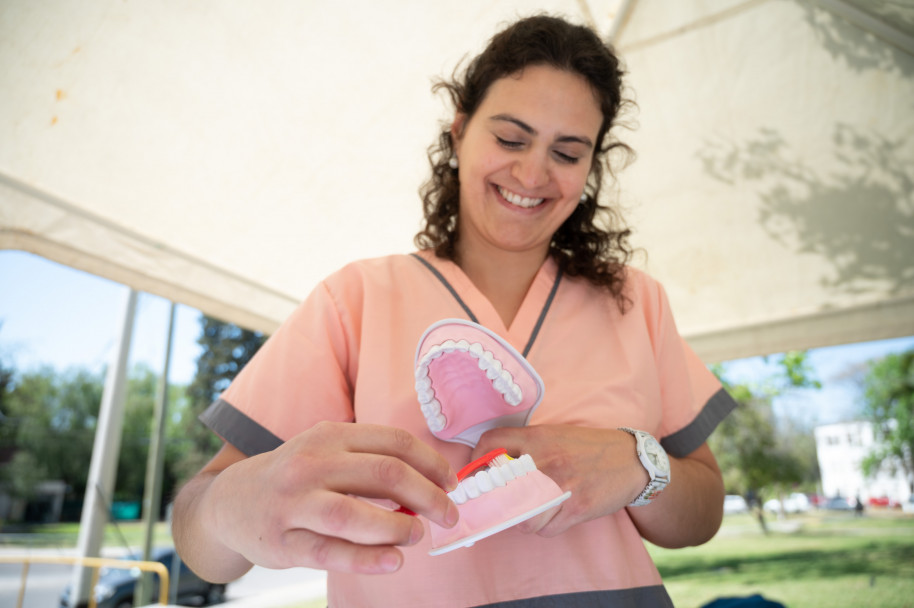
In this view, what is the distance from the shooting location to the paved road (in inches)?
274

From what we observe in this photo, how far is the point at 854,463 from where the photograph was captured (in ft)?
34.3

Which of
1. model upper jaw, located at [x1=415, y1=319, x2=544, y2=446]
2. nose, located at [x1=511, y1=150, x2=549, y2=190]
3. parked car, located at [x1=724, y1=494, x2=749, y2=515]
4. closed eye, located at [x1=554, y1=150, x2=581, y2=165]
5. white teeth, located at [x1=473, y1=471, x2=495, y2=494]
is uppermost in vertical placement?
closed eye, located at [x1=554, y1=150, x2=581, y2=165]

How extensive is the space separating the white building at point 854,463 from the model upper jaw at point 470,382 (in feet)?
38.4

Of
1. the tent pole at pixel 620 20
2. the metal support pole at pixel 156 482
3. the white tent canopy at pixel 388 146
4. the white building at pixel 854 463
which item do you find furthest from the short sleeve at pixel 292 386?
the white building at pixel 854 463

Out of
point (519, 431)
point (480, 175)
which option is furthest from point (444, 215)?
point (519, 431)

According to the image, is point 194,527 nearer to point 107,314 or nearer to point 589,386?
point 589,386

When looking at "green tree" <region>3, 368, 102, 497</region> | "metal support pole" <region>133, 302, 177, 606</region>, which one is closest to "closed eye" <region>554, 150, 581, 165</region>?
"metal support pole" <region>133, 302, 177, 606</region>

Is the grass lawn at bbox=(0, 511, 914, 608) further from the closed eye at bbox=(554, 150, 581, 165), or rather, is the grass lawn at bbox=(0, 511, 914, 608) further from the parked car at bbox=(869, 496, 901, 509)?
the closed eye at bbox=(554, 150, 581, 165)

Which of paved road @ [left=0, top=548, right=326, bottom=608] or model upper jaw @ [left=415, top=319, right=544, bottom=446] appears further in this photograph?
paved road @ [left=0, top=548, right=326, bottom=608]

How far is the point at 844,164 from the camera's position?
233 cm

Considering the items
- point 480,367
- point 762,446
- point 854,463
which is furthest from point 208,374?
point 854,463

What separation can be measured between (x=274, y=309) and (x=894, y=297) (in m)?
2.54

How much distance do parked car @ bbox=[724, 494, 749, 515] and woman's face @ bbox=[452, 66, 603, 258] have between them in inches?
492

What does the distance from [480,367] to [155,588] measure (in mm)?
8307
